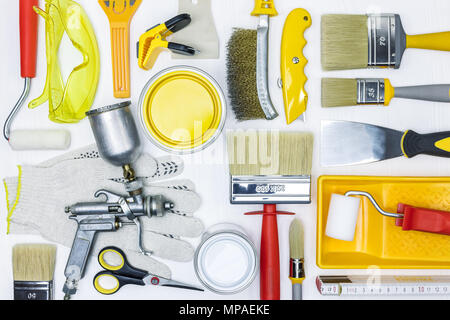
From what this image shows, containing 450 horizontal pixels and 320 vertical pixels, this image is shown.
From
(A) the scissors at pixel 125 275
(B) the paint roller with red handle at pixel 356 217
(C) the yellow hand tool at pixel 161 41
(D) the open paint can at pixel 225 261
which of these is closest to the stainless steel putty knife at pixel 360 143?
(B) the paint roller with red handle at pixel 356 217

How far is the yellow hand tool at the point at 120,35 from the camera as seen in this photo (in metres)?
1.04

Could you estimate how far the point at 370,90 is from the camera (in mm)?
1035

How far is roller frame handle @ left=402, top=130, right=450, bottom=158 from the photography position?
101 centimetres

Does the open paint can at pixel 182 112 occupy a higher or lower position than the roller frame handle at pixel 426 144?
higher

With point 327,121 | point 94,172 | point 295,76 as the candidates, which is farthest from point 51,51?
point 327,121

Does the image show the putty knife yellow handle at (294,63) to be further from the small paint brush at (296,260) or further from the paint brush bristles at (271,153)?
the small paint brush at (296,260)

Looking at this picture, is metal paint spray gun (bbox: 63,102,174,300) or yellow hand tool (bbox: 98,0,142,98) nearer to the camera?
metal paint spray gun (bbox: 63,102,174,300)

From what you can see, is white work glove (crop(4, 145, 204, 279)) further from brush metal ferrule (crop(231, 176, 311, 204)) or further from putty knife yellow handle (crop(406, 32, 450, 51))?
putty knife yellow handle (crop(406, 32, 450, 51))

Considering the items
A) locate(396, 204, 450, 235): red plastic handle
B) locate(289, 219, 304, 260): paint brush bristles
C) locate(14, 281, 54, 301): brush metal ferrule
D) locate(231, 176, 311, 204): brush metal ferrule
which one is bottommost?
locate(14, 281, 54, 301): brush metal ferrule

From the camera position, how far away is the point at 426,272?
1083 mm

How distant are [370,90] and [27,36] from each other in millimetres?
910

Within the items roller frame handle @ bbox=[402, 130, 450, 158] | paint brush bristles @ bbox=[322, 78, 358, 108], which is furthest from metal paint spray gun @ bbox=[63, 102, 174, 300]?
roller frame handle @ bbox=[402, 130, 450, 158]

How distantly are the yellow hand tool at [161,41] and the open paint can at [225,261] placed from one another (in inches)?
18.3

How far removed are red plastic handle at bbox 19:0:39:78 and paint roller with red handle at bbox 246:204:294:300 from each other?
70cm
